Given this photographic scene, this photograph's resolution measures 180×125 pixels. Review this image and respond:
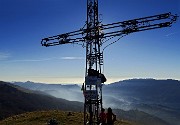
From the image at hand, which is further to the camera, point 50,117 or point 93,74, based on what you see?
point 50,117

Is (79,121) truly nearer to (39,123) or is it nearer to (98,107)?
(39,123)

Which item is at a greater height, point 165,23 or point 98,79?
→ point 165,23

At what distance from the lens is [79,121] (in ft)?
142

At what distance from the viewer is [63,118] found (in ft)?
147

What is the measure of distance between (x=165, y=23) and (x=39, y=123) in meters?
23.1

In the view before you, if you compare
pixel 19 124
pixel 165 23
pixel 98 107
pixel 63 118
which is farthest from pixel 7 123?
pixel 165 23

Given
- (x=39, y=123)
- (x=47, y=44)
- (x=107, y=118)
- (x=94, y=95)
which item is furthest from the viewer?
(x=39, y=123)

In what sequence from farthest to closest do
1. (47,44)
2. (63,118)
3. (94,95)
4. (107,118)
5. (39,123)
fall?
(63,118)
(39,123)
(47,44)
(94,95)
(107,118)

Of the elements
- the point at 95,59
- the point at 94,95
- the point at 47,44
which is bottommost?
the point at 94,95

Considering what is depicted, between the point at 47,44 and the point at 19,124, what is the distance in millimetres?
14148

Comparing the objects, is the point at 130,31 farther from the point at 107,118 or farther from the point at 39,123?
the point at 39,123

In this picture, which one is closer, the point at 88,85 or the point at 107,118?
the point at 107,118

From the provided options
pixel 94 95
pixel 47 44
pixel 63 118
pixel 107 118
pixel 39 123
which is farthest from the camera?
pixel 63 118

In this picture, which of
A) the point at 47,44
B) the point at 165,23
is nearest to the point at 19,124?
the point at 47,44
